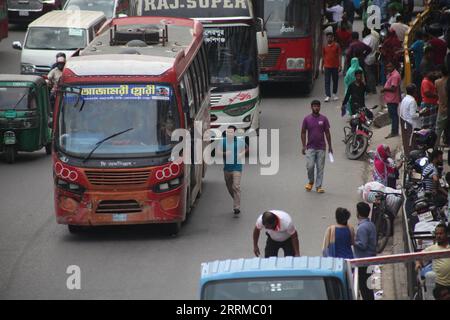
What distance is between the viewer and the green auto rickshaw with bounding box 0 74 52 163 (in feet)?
79.9

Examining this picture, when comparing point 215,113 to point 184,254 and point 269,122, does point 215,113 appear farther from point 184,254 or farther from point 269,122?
point 184,254

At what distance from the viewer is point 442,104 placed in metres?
21.7

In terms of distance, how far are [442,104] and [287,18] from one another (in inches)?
368

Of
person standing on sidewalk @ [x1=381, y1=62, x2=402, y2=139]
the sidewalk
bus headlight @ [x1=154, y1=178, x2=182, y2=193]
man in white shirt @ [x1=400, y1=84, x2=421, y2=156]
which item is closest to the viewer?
the sidewalk

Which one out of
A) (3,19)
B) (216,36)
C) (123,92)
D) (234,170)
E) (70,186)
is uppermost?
(123,92)

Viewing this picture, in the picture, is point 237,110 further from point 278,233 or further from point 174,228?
point 278,233

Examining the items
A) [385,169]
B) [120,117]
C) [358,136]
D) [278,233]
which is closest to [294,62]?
[358,136]

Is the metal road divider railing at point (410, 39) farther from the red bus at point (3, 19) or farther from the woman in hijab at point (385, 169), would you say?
the red bus at point (3, 19)

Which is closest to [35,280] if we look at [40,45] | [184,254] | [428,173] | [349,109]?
[184,254]

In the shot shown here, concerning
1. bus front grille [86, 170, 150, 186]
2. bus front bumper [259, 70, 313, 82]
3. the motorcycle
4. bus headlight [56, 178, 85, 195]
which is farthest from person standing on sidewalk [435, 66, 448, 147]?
bus front bumper [259, 70, 313, 82]

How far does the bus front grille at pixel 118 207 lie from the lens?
59.0ft

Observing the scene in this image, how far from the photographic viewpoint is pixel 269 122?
1107 inches

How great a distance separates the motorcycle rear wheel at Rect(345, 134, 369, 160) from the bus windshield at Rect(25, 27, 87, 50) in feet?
32.4

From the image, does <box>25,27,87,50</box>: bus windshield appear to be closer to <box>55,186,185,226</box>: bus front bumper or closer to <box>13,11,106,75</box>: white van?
<box>13,11,106,75</box>: white van
